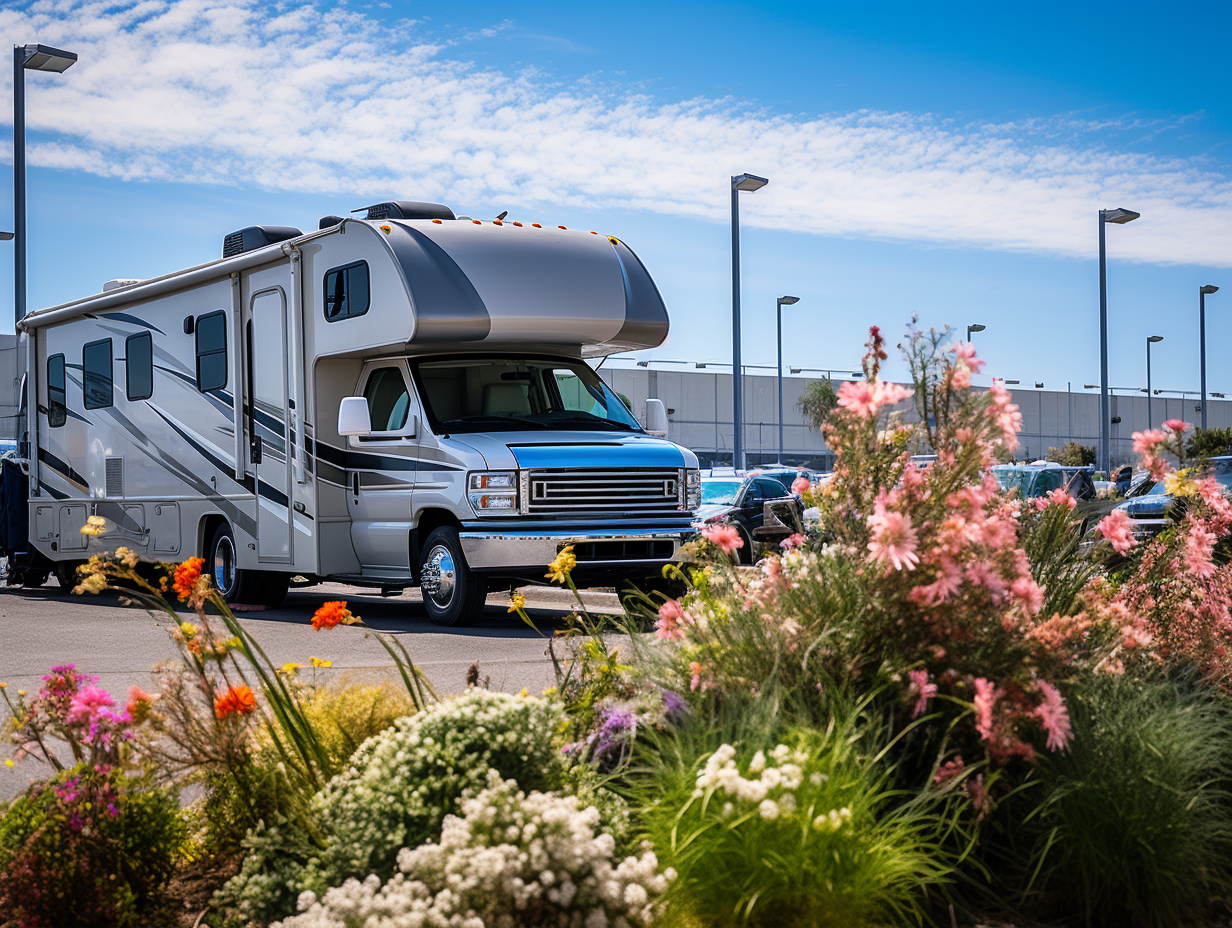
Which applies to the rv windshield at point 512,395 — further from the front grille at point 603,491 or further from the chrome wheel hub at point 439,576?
the chrome wheel hub at point 439,576

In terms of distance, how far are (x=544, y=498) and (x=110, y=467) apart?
691cm

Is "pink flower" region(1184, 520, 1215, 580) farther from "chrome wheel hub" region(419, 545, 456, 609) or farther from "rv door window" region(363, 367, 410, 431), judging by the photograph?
"rv door window" region(363, 367, 410, 431)

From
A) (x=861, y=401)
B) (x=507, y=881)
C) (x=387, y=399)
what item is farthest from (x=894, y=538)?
(x=387, y=399)

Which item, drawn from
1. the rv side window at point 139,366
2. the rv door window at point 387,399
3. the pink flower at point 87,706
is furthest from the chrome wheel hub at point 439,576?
the pink flower at point 87,706

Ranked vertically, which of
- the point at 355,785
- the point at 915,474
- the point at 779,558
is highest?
the point at 915,474

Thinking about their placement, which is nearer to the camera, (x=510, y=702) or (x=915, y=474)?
(x=510, y=702)

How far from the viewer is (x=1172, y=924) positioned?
11.3 ft

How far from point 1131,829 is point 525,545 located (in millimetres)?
8185

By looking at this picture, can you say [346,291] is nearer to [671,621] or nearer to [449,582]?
[449,582]

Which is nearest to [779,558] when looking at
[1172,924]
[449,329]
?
[1172,924]

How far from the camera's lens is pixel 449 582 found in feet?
38.7

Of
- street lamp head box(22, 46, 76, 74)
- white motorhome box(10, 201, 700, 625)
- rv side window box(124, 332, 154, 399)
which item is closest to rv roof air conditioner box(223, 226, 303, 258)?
white motorhome box(10, 201, 700, 625)

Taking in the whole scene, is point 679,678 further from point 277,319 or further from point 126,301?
point 126,301

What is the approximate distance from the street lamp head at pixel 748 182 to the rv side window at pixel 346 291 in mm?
14331
